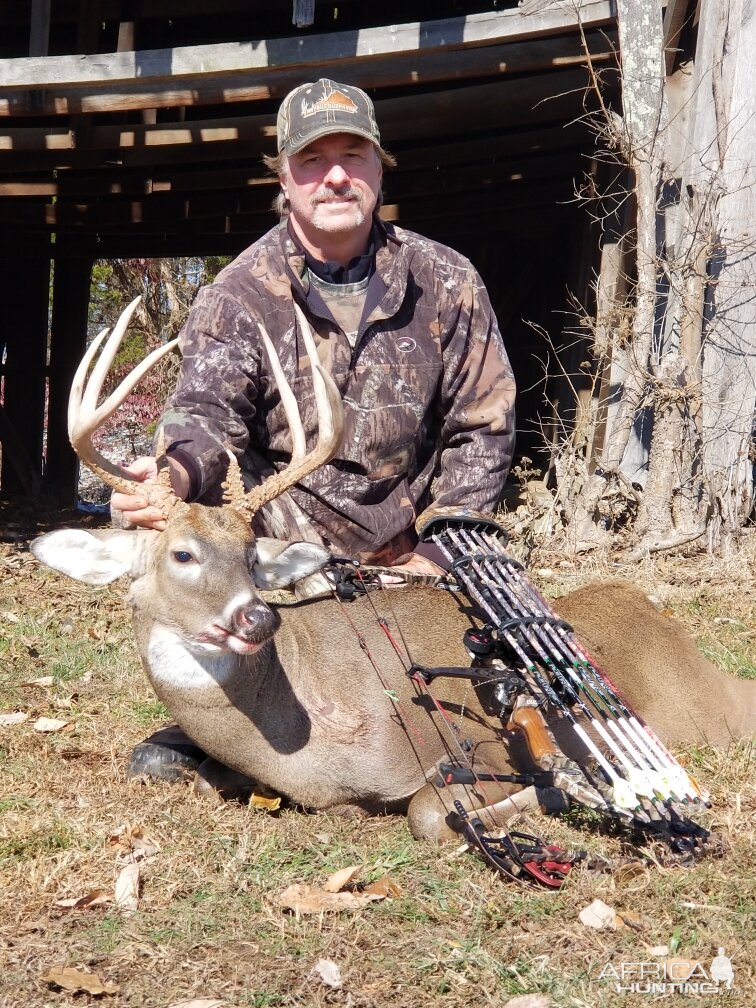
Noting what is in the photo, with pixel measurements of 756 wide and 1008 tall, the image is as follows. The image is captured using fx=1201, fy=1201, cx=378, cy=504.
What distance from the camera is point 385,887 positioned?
311 cm

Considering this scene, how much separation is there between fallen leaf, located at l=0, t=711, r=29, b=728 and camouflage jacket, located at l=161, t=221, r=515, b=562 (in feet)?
3.83

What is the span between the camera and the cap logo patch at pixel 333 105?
178 inches

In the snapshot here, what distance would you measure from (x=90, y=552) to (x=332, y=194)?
5.65 ft

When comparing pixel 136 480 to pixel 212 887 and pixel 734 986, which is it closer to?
pixel 212 887

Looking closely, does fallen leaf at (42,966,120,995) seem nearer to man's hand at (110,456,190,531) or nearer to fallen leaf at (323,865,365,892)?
fallen leaf at (323,865,365,892)

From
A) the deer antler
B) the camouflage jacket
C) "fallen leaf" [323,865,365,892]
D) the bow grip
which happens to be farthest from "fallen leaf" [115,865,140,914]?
the camouflage jacket

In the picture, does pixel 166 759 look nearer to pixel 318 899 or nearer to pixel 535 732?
pixel 318 899

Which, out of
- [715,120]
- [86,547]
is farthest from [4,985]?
[715,120]

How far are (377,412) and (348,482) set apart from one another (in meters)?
0.29

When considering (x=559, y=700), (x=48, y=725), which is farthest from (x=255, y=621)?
(x=48, y=725)

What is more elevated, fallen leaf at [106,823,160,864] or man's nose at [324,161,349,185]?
man's nose at [324,161,349,185]

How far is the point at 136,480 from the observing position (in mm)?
3660

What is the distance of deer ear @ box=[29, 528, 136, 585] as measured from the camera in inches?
146

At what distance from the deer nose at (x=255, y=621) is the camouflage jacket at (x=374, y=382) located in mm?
1098
